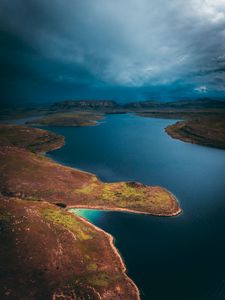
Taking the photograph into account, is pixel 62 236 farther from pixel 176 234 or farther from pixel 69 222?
pixel 176 234

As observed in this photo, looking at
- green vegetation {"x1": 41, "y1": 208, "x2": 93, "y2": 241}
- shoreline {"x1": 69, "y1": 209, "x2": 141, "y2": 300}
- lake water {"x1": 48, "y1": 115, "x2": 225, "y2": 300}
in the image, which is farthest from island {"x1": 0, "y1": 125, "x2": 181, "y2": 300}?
lake water {"x1": 48, "y1": 115, "x2": 225, "y2": 300}

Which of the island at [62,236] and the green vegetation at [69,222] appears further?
the green vegetation at [69,222]

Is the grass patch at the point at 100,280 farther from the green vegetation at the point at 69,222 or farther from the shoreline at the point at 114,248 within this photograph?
the green vegetation at the point at 69,222

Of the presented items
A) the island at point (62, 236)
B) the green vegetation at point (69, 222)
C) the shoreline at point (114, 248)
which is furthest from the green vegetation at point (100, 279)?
the green vegetation at point (69, 222)

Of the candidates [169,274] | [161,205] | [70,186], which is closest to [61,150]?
[70,186]

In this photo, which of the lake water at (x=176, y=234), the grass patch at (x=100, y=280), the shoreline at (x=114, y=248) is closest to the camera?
the grass patch at (x=100, y=280)

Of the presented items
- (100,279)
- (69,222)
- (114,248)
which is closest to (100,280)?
(100,279)

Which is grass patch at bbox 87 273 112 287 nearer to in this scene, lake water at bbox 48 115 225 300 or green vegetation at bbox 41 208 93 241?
lake water at bbox 48 115 225 300

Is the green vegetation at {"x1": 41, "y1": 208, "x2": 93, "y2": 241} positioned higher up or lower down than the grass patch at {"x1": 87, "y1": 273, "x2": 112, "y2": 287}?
higher up
